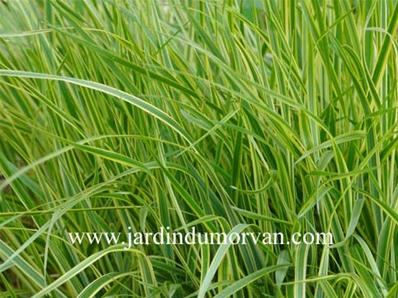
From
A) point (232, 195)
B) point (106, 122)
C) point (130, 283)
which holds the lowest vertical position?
point (130, 283)

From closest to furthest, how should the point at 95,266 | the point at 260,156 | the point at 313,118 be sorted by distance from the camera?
the point at 313,118, the point at 260,156, the point at 95,266

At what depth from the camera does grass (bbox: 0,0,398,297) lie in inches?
46.5

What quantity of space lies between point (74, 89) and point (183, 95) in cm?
23

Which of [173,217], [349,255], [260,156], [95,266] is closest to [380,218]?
[349,255]

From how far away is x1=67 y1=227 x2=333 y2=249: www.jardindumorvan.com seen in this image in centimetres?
119

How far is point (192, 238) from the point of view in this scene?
1.26 m

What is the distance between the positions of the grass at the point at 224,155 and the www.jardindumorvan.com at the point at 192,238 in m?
0.01

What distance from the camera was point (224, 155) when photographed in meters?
1.36

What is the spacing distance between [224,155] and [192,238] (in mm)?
177

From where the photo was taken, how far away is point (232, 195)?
1.31 m

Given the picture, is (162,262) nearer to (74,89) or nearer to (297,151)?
(297,151)

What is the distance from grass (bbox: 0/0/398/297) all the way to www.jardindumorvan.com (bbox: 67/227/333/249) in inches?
0.6

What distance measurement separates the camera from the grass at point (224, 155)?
118 cm

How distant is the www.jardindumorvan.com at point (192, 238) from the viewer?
1.19m
